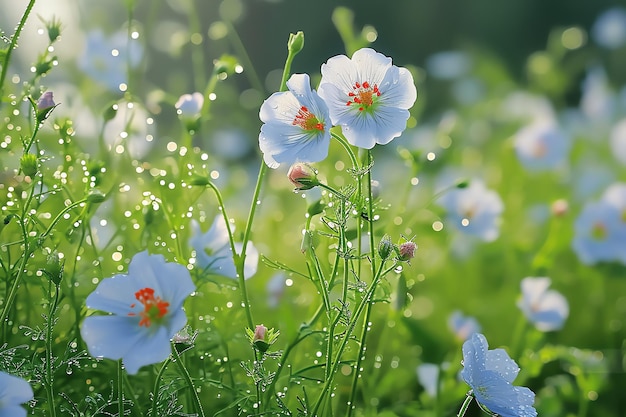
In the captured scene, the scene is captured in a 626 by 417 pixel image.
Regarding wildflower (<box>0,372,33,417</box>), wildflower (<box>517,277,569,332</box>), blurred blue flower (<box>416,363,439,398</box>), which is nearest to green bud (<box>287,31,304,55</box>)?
wildflower (<box>0,372,33,417</box>)

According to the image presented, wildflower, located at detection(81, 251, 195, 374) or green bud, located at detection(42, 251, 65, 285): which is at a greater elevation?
green bud, located at detection(42, 251, 65, 285)

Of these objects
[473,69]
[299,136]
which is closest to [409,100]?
[299,136]

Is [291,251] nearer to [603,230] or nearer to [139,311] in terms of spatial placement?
[603,230]

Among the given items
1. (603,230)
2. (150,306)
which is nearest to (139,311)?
(150,306)

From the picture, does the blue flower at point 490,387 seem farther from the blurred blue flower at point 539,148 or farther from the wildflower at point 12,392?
the blurred blue flower at point 539,148

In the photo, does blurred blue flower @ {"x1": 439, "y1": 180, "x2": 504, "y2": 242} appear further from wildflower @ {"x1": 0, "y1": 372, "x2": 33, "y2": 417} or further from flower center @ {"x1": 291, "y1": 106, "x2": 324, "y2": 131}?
wildflower @ {"x1": 0, "y1": 372, "x2": 33, "y2": 417}

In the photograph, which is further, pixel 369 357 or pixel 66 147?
pixel 369 357

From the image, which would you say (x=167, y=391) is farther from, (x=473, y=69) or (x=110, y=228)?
(x=473, y=69)
